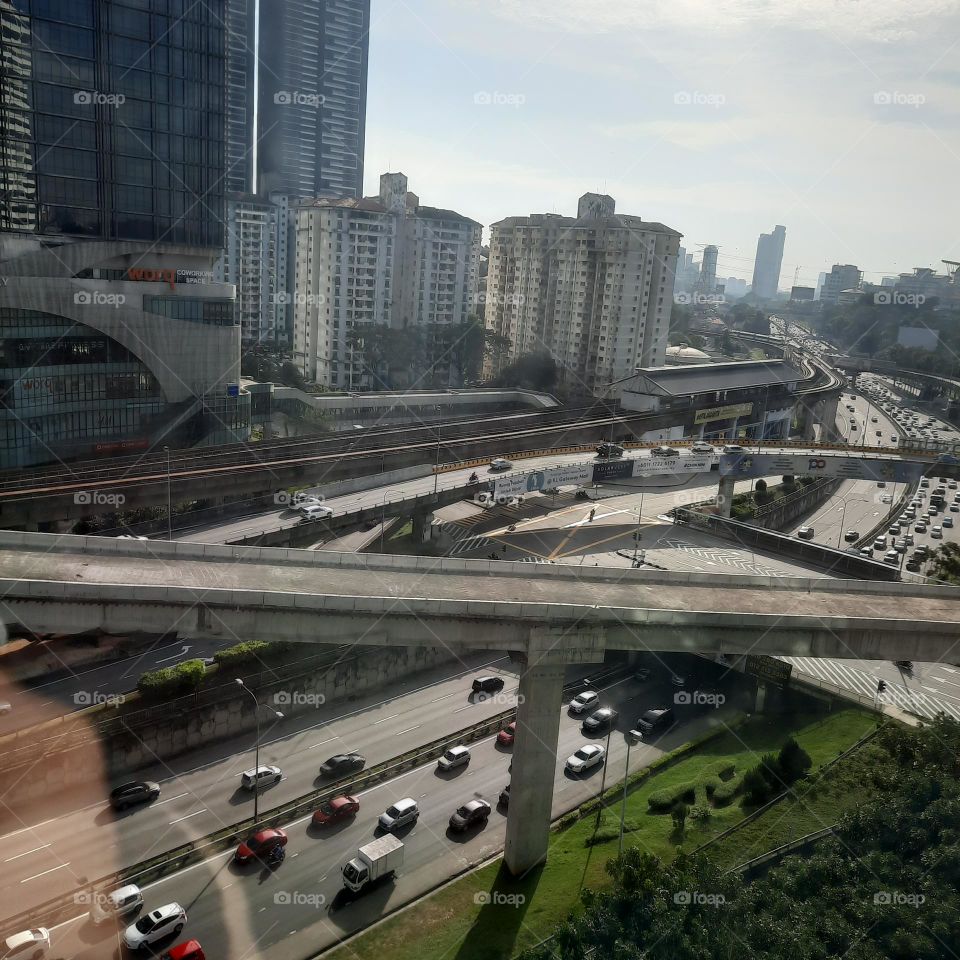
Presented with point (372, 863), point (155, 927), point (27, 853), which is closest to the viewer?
point (155, 927)

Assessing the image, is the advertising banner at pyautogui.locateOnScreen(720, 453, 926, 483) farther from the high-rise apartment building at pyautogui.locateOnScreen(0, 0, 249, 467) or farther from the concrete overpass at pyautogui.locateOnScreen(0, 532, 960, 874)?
the high-rise apartment building at pyautogui.locateOnScreen(0, 0, 249, 467)

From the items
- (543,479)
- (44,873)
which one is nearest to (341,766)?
(44,873)

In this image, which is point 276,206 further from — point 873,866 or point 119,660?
point 873,866

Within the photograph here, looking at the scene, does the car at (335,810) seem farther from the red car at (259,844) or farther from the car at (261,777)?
the car at (261,777)

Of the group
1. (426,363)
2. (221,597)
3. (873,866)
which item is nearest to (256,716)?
(221,597)

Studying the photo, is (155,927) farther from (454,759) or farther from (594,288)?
(594,288)

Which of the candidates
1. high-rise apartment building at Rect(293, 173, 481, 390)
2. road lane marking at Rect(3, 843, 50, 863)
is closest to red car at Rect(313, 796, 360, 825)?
road lane marking at Rect(3, 843, 50, 863)
